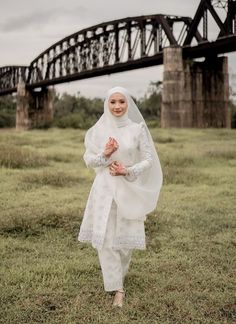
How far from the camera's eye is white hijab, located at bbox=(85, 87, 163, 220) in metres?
4.39

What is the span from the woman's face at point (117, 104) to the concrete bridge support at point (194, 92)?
25167 mm

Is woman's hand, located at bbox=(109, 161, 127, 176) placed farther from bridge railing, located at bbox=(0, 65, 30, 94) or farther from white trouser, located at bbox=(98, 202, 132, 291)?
bridge railing, located at bbox=(0, 65, 30, 94)

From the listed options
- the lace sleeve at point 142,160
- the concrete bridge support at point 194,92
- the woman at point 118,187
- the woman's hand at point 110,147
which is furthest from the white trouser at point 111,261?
the concrete bridge support at point 194,92

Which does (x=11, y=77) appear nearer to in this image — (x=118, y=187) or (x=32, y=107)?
(x=32, y=107)

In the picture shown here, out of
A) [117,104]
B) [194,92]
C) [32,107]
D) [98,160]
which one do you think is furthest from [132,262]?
[32,107]

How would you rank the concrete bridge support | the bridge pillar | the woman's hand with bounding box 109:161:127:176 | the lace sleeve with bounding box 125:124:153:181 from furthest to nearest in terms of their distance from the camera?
the bridge pillar
the concrete bridge support
the lace sleeve with bounding box 125:124:153:181
the woman's hand with bounding box 109:161:127:176

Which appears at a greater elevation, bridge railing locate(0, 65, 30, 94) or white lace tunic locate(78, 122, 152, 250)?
bridge railing locate(0, 65, 30, 94)

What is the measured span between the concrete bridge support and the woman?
25098mm

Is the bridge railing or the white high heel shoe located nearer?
the white high heel shoe

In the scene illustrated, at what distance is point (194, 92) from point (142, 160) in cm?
2695

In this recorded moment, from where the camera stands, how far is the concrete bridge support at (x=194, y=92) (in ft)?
97.9

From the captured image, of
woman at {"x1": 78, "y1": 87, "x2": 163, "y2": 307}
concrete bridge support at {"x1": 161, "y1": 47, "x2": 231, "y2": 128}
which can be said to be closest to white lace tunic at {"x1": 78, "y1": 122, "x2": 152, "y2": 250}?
woman at {"x1": 78, "y1": 87, "x2": 163, "y2": 307}

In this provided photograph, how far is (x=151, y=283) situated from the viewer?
4977 millimetres

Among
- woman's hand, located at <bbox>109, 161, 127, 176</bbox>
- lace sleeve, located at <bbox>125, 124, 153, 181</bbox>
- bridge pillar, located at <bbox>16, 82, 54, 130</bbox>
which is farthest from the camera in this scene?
bridge pillar, located at <bbox>16, 82, 54, 130</bbox>
